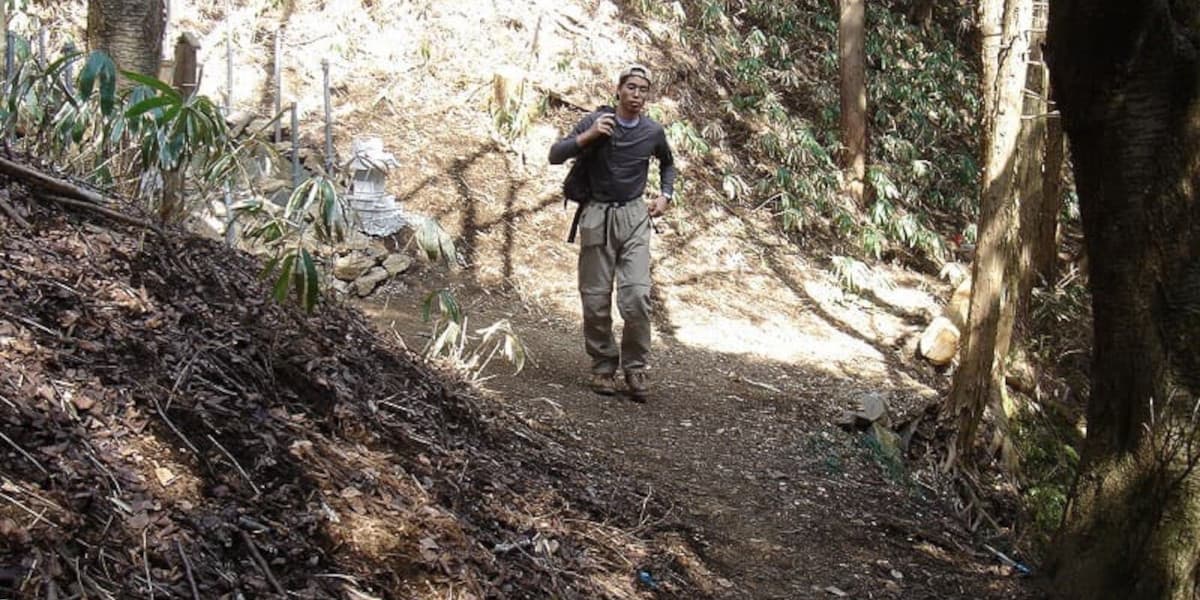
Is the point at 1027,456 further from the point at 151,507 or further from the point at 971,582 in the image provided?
the point at 151,507

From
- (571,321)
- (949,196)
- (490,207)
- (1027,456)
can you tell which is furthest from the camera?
(949,196)

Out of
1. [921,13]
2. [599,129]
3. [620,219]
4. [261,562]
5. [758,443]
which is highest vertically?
[921,13]

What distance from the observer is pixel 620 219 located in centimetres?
639

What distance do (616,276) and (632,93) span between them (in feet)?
3.69

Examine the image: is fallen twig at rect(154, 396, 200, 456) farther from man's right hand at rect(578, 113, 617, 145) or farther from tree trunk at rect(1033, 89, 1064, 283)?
tree trunk at rect(1033, 89, 1064, 283)

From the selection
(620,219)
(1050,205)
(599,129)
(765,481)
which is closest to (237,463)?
(765,481)

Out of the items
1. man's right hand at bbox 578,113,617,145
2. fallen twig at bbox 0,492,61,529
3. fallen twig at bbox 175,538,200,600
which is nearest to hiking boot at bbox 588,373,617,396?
man's right hand at bbox 578,113,617,145

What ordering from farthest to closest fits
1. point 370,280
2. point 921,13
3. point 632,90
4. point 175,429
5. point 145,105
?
point 921,13, point 370,280, point 632,90, point 145,105, point 175,429

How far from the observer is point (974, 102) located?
17.7 m

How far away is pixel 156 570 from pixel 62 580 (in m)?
0.24

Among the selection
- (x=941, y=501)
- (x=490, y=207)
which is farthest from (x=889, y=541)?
(x=490, y=207)

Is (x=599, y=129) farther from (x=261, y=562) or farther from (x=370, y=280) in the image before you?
(x=261, y=562)

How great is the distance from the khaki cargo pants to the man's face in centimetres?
55

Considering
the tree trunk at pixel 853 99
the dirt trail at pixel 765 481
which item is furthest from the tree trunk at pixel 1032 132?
the tree trunk at pixel 853 99
